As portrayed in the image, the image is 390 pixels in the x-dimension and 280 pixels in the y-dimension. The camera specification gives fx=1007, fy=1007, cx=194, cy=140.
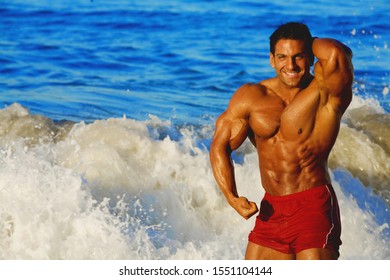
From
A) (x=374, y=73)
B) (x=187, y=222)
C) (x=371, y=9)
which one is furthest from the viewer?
(x=371, y=9)

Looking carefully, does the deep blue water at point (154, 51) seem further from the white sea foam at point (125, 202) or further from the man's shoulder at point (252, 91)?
the man's shoulder at point (252, 91)

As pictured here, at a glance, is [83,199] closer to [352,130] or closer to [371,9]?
[352,130]

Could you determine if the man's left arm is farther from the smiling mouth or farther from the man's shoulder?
the man's shoulder

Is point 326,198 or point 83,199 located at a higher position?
point 326,198

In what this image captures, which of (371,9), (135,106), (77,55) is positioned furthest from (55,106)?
(371,9)

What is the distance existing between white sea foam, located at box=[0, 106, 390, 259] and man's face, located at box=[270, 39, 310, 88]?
2644 millimetres

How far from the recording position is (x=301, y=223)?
18.6 feet

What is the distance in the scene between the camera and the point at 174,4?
19.4m

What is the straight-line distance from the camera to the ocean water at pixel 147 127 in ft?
27.0

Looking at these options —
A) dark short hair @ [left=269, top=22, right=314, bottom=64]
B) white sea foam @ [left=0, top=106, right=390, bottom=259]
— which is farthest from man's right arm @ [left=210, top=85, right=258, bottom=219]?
white sea foam @ [left=0, top=106, right=390, bottom=259]

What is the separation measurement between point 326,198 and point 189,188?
11.8 feet

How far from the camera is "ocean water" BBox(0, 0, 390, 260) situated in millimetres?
8219

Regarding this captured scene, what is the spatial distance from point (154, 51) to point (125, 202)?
24.6 ft

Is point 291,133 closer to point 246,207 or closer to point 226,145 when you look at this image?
point 226,145
